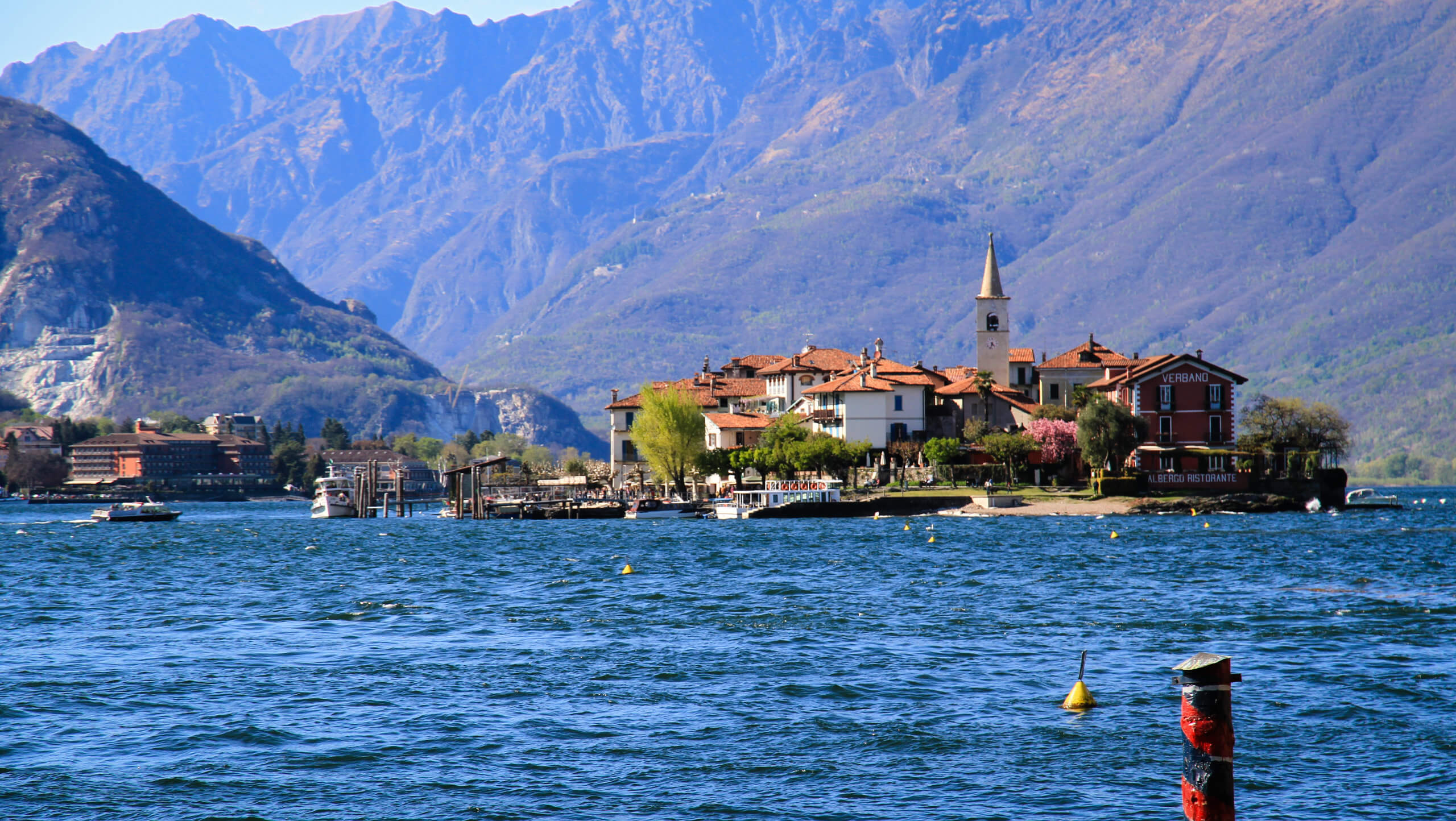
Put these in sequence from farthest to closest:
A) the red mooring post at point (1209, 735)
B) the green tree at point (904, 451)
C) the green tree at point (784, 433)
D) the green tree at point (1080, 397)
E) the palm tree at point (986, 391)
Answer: the palm tree at point (986, 391) → the green tree at point (784, 433) → the green tree at point (904, 451) → the green tree at point (1080, 397) → the red mooring post at point (1209, 735)

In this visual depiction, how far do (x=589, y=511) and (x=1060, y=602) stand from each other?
9053 centimetres

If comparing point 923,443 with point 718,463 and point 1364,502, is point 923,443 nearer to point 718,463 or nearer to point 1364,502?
point 718,463

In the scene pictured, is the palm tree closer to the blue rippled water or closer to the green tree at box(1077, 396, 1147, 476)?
the green tree at box(1077, 396, 1147, 476)

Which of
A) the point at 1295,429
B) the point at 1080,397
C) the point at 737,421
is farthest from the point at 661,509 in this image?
the point at 1295,429

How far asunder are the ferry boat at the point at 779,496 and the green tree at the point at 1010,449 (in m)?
13.5

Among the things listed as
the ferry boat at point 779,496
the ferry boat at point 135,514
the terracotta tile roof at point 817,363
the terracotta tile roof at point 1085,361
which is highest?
the terracotta tile roof at point 817,363

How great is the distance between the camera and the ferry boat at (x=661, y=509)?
5148 inches

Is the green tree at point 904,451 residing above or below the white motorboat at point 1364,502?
above

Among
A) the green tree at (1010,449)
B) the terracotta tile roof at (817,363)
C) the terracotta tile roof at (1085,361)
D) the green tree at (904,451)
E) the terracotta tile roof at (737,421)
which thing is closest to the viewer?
the green tree at (1010,449)

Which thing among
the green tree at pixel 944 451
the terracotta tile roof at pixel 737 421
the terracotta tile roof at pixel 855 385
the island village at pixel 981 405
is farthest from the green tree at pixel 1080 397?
the terracotta tile roof at pixel 737 421

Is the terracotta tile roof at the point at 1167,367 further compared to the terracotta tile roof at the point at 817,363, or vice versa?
the terracotta tile roof at the point at 817,363

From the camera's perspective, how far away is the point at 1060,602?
48.2 meters

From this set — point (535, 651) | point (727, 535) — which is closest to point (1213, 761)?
point (535, 651)

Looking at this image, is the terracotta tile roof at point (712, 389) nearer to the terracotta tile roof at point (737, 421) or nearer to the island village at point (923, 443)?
the island village at point (923, 443)
